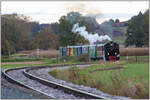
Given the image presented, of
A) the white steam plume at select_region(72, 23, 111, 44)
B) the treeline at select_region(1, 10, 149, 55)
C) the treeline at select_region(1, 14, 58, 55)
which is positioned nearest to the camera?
the white steam plume at select_region(72, 23, 111, 44)

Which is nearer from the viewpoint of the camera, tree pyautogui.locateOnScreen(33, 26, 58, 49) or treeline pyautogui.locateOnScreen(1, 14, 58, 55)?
treeline pyautogui.locateOnScreen(1, 14, 58, 55)

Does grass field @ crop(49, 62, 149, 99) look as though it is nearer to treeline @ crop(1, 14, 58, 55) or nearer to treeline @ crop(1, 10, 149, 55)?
treeline @ crop(1, 10, 149, 55)

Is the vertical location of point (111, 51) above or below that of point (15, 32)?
below

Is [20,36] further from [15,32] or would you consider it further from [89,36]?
[89,36]

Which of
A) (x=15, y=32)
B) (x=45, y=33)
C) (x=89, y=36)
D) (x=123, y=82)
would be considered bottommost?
(x=123, y=82)

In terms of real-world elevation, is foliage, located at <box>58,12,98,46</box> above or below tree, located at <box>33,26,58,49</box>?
above

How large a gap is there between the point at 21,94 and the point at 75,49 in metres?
23.9

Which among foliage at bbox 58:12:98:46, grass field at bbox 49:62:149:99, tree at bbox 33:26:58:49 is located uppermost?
foliage at bbox 58:12:98:46

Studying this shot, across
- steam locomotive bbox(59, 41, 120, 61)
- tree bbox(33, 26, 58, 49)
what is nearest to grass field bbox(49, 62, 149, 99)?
steam locomotive bbox(59, 41, 120, 61)

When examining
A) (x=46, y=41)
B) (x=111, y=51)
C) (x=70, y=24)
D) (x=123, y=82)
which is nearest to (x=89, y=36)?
(x=70, y=24)

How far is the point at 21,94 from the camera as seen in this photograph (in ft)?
29.8

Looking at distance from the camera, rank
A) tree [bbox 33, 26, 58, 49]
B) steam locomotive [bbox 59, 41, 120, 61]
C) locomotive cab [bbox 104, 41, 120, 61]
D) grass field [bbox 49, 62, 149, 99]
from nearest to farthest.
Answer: grass field [bbox 49, 62, 149, 99], locomotive cab [bbox 104, 41, 120, 61], steam locomotive [bbox 59, 41, 120, 61], tree [bbox 33, 26, 58, 49]

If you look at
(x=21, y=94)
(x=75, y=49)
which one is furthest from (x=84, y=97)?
(x=75, y=49)

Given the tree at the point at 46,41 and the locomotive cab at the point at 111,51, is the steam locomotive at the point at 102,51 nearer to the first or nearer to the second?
the locomotive cab at the point at 111,51
